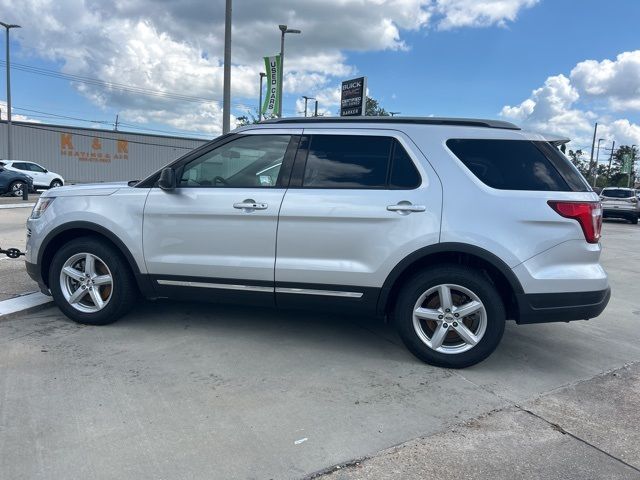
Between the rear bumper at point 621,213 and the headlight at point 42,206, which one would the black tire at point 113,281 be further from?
the rear bumper at point 621,213

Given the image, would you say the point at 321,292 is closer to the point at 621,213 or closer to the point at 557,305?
the point at 557,305

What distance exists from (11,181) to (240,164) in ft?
66.9

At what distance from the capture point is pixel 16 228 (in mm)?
10602

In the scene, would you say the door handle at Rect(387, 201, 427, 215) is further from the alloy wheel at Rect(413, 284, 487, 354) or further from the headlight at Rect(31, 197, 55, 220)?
the headlight at Rect(31, 197, 55, 220)

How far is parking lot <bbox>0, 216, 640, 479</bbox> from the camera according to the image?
271 centimetres

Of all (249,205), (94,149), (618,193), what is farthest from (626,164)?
(249,205)

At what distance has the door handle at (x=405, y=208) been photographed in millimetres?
3854

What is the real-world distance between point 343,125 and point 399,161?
1.90 feet

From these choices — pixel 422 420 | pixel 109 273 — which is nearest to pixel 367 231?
pixel 422 420

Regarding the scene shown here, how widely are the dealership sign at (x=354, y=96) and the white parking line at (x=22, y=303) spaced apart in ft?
35.6

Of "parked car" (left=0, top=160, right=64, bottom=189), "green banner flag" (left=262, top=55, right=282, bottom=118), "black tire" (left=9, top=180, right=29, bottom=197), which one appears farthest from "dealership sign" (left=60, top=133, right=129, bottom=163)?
"green banner flag" (left=262, top=55, right=282, bottom=118)

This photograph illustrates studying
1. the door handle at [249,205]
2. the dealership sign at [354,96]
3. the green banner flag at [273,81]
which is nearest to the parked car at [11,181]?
the green banner flag at [273,81]

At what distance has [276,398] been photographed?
3.39m

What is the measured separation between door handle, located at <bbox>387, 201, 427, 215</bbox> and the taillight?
0.94 m
